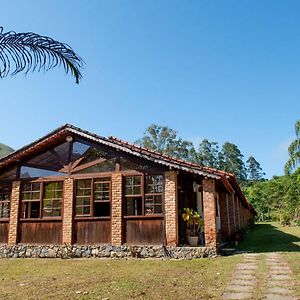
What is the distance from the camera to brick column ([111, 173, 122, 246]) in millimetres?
12617

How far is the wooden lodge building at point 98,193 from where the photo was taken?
1227 cm

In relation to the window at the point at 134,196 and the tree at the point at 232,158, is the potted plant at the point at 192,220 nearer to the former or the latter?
the window at the point at 134,196

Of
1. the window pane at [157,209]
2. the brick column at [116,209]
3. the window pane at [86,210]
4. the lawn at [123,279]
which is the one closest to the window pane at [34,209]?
the window pane at [86,210]

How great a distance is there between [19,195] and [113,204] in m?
4.30

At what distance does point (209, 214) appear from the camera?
11.9 metres

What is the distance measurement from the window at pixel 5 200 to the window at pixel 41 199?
0.84 metres

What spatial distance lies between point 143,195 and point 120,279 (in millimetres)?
4808

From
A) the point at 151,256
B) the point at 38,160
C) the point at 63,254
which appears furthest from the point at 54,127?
the point at 151,256

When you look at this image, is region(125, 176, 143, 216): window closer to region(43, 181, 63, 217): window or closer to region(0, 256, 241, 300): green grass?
region(0, 256, 241, 300): green grass

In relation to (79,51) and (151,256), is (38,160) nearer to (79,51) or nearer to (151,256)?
(151,256)

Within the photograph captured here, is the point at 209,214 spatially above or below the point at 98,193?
below

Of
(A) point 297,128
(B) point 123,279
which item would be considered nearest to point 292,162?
(A) point 297,128

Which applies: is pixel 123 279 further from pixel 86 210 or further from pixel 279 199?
pixel 279 199

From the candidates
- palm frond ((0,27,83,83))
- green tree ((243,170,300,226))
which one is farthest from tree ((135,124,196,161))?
palm frond ((0,27,83,83))
